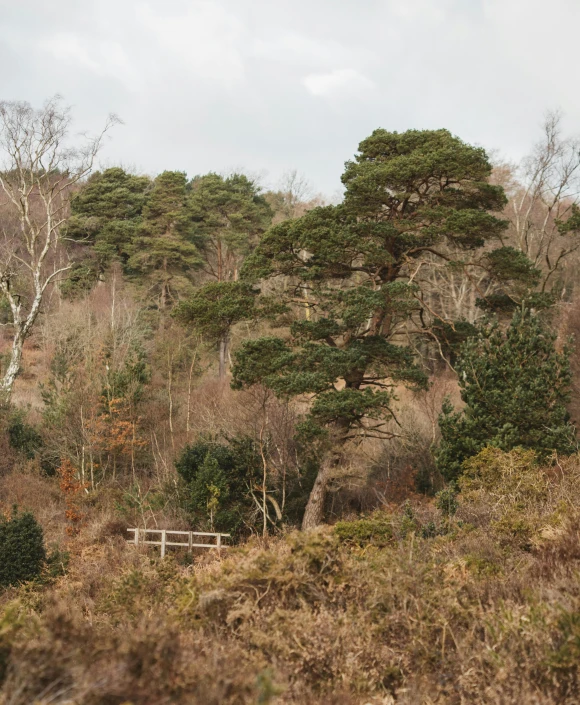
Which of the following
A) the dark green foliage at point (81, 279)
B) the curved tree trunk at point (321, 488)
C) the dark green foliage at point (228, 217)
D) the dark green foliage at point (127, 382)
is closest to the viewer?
the curved tree trunk at point (321, 488)

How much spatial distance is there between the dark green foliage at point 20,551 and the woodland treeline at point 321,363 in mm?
4114

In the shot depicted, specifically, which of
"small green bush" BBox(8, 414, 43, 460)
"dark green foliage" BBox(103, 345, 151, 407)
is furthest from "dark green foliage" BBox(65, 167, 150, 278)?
"small green bush" BBox(8, 414, 43, 460)

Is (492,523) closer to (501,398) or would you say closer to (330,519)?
(501,398)

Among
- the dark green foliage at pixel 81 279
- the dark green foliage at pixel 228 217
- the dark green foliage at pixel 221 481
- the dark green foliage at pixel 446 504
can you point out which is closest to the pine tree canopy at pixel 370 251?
the dark green foliage at pixel 446 504

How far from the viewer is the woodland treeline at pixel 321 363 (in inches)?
556

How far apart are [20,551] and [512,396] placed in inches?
444

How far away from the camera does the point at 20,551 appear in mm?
13719

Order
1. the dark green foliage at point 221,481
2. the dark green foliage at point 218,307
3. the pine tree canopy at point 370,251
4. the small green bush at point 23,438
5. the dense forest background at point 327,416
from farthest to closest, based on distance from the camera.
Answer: the small green bush at point 23,438, the dark green foliage at point 221,481, the dark green foliage at point 218,307, the pine tree canopy at point 370,251, the dense forest background at point 327,416

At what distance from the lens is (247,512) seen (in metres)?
17.2

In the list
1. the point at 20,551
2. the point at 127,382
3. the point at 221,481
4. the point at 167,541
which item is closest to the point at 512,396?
the point at 221,481

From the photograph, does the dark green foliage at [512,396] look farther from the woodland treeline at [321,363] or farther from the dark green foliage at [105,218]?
the dark green foliage at [105,218]

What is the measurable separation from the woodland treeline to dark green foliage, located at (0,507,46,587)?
411cm

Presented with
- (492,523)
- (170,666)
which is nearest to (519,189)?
(492,523)

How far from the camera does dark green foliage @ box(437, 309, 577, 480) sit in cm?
1391
